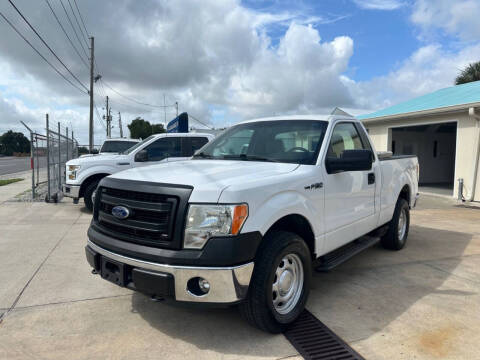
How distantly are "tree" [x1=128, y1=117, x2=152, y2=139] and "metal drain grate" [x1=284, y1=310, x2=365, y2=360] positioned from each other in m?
60.9

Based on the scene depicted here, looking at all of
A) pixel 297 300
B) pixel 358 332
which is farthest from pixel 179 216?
pixel 358 332

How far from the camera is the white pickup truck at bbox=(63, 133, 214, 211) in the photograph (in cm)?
858

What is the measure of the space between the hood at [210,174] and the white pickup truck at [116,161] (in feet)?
15.6

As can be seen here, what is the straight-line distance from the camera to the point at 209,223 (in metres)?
2.68

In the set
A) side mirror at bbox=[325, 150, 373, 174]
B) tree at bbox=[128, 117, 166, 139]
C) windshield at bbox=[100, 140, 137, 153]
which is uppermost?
tree at bbox=[128, 117, 166, 139]

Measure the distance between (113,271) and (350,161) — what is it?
236 cm

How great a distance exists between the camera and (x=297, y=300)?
3.33 meters

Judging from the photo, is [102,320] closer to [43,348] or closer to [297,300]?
[43,348]

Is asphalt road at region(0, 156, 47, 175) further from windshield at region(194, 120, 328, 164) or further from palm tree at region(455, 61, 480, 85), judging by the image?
palm tree at region(455, 61, 480, 85)

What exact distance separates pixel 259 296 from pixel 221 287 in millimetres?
376

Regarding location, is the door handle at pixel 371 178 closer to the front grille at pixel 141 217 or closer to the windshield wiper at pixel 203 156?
the windshield wiper at pixel 203 156

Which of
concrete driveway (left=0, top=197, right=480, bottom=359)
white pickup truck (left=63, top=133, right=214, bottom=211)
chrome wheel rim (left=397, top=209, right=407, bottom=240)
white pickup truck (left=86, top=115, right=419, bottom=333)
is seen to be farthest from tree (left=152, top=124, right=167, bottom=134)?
white pickup truck (left=86, top=115, right=419, bottom=333)

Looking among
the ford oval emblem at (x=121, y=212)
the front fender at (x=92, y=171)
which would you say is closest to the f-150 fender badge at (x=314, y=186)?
the ford oval emblem at (x=121, y=212)

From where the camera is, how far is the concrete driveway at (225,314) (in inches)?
115
